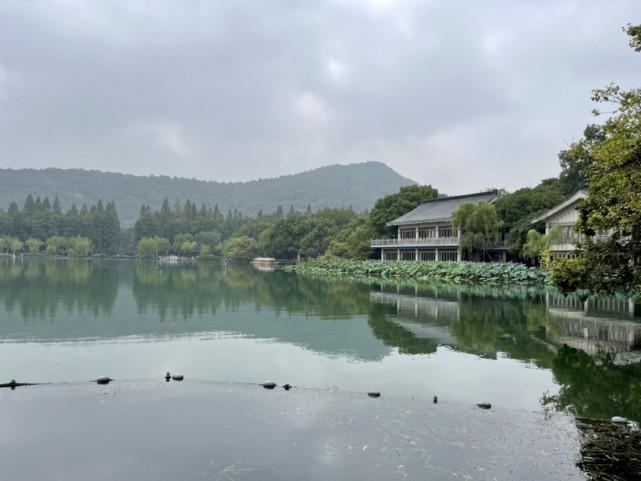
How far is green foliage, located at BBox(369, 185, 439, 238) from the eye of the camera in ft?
192

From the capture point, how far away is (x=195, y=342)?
1344cm

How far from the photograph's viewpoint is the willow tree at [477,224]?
147ft

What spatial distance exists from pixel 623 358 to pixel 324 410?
7.84 m

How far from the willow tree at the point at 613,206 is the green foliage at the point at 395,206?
148ft

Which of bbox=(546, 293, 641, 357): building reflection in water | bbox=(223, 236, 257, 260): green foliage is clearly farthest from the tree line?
bbox=(546, 293, 641, 357): building reflection in water

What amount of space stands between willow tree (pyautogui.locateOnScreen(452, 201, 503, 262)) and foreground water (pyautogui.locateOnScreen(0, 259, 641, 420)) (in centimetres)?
2135

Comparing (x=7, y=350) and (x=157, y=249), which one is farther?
(x=157, y=249)

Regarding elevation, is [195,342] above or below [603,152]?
below

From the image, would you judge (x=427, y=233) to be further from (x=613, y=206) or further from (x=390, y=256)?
(x=613, y=206)

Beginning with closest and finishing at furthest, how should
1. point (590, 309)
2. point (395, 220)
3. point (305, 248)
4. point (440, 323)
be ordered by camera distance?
point (440, 323), point (590, 309), point (395, 220), point (305, 248)

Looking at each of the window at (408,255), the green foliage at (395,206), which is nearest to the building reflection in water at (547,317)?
the window at (408,255)

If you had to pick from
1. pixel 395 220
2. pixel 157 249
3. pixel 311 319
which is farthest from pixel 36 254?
pixel 311 319

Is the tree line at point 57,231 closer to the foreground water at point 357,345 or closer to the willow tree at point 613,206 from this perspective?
the foreground water at point 357,345

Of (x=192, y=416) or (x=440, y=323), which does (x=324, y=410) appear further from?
(x=440, y=323)
